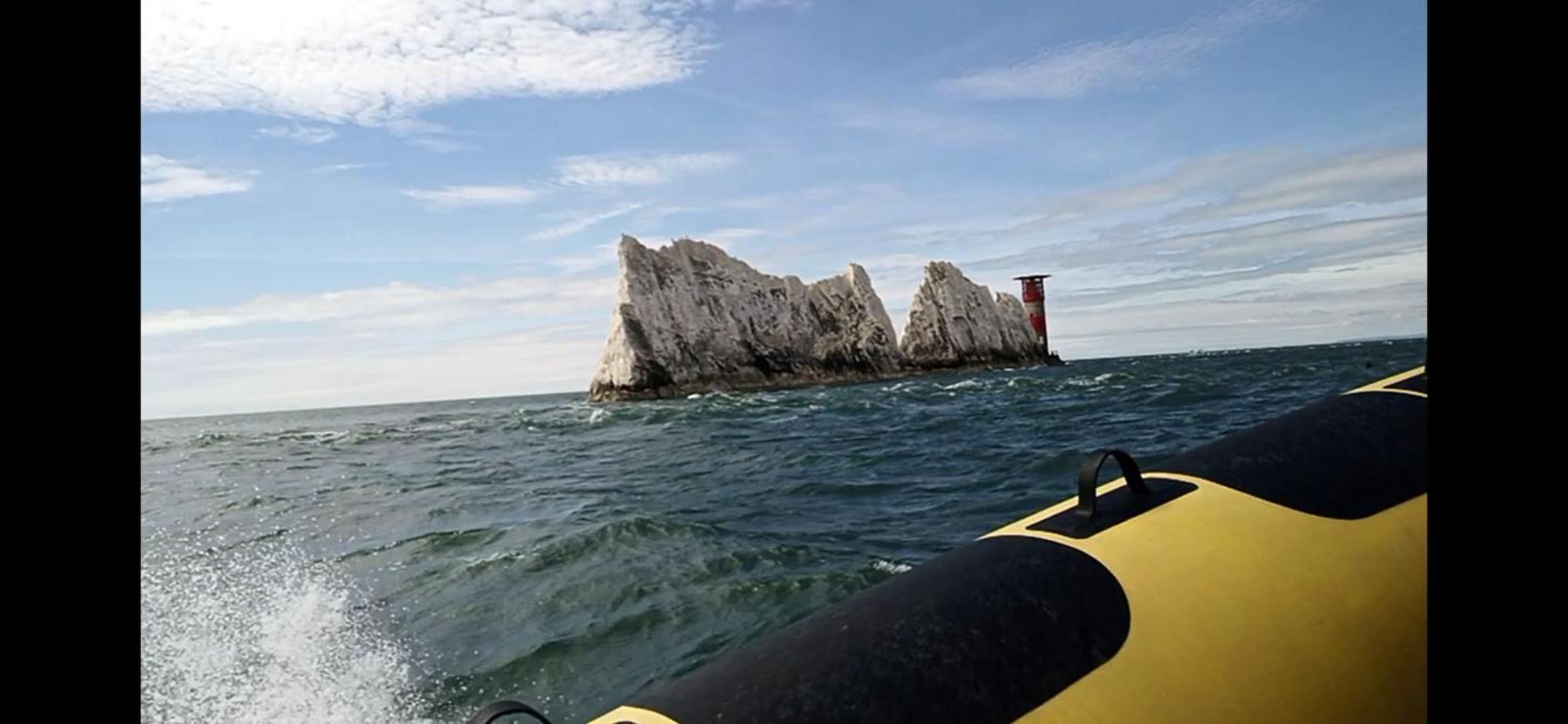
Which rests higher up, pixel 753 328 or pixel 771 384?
pixel 753 328

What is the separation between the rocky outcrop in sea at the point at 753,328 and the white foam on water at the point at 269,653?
36.1 meters

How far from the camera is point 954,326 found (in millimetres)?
61438

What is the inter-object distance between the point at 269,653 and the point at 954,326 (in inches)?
2299

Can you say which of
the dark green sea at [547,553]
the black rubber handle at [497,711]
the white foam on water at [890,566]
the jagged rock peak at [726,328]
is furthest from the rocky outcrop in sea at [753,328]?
the black rubber handle at [497,711]

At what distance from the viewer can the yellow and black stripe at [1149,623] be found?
1.68 m

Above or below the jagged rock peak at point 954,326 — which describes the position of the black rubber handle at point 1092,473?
below

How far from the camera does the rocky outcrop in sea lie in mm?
44281

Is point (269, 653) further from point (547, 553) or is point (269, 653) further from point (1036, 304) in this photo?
point (1036, 304)

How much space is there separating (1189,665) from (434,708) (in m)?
3.56

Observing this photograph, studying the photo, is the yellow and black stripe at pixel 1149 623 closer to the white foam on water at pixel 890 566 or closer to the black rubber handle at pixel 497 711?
the black rubber handle at pixel 497 711

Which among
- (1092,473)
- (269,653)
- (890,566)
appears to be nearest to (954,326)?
(890,566)

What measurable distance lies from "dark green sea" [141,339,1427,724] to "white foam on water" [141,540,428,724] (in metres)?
0.02
